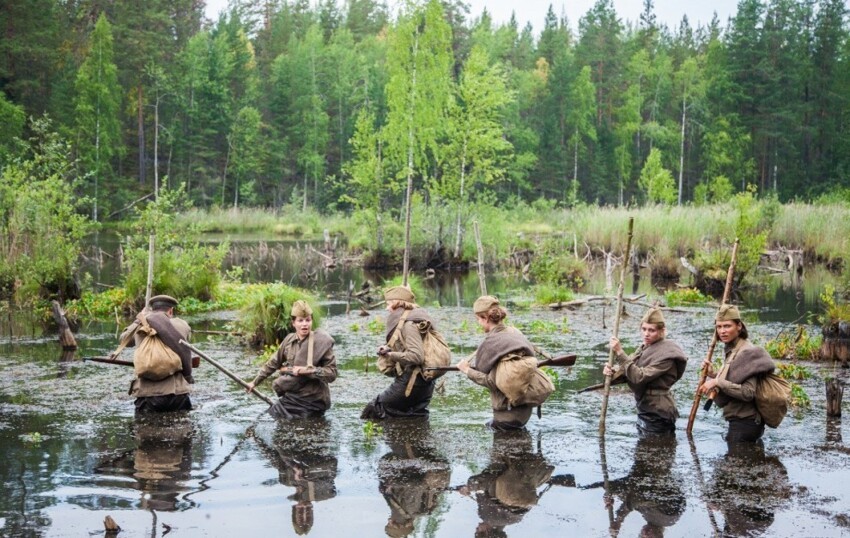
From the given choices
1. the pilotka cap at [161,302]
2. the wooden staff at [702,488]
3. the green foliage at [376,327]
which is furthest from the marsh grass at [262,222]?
the wooden staff at [702,488]

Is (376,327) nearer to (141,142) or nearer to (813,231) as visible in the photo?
(813,231)

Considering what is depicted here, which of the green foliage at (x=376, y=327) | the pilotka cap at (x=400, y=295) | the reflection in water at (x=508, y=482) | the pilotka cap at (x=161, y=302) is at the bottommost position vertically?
the green foliage at (x=376, y=327)

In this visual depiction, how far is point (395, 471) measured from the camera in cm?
885

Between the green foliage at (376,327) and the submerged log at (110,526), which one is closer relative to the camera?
the submerged log at (110,526)

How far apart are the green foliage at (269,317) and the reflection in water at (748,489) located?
30.5ft

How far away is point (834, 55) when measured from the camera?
74688mm

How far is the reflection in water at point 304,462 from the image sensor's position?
25.8 ft

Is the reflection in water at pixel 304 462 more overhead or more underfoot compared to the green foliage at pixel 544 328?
more overhead

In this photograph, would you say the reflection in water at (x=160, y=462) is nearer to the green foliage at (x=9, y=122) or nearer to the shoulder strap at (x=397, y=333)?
the shoulder strap at (x=397, y=333)

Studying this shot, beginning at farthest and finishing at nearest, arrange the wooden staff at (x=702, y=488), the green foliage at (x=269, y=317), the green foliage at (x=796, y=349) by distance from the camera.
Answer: the green foliage at (x=269, y=317), the green foliage at (x=796, y=349), the wooden staff at (x=702, y=488)

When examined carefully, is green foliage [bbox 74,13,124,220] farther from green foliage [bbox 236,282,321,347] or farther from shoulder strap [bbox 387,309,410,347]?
shoulder strap [bbox 387,309,410,347]

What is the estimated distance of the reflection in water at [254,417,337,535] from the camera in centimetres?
788

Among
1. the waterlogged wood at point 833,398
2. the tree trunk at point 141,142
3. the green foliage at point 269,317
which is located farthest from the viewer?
the tree trunk at point 141,142

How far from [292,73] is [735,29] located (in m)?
38.6
